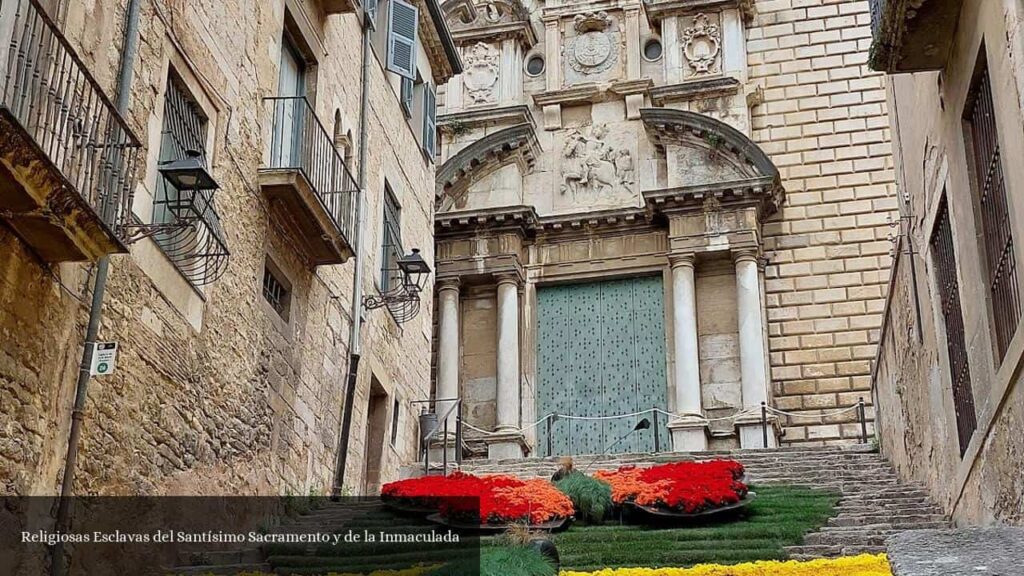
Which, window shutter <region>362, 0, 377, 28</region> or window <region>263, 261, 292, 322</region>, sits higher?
window shutter <region>362, 0, 377, 28</region>

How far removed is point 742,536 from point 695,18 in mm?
15151

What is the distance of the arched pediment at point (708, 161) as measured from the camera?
23.8 m

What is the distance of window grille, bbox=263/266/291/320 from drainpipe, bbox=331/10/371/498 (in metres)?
1.14

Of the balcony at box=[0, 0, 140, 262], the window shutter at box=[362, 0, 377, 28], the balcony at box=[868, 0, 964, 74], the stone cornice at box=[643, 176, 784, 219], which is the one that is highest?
the window shutter at box=[362, 0, 377, 28]

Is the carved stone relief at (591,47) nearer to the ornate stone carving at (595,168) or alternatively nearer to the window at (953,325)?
the ornate stone carving at (595,168)

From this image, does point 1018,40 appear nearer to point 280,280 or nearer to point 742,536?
point 742,536

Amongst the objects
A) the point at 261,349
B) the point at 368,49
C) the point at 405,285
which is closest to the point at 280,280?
the point at 261,349

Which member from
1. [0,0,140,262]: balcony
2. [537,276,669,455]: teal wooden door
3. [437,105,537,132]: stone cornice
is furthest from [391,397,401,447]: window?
[0,0,140,262]: balcony

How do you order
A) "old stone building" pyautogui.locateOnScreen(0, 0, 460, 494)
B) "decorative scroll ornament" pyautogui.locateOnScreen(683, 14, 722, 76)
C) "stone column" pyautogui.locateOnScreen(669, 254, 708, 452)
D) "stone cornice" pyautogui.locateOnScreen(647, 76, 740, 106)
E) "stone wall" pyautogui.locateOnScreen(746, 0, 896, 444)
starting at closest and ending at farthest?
"old stone building" pyautogui.locateOnScreen(0, 0, 460, 494) → "stone column" pyautogui.locateOnScreen(669, 254, 708, 452) → "stone wall" pyautogui.locateOnScreen(746, 0, 896, 444) → "stone cornice" pyautogui.locateOnScreen(647, 76, 740, 106) → "decorative scroll ornament" pyautogui.locateOnScreen(683, 14, 722, 76)

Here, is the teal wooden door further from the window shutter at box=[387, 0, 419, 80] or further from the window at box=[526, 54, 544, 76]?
the window shutter at box=[387, 0, 419, 80]

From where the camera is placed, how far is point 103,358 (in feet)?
35.3

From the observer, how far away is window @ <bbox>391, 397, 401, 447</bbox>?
62.0 feet

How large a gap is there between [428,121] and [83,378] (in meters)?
12.1

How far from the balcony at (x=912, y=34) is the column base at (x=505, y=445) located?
1282 centimetres
